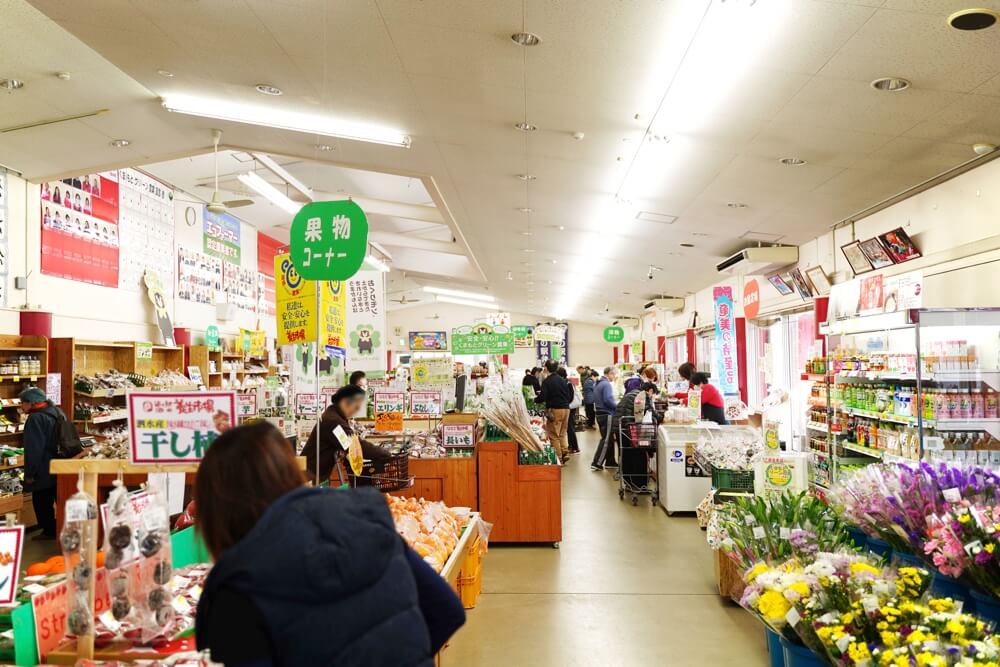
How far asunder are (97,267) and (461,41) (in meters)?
7.02

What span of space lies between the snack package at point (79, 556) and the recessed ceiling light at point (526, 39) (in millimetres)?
3590

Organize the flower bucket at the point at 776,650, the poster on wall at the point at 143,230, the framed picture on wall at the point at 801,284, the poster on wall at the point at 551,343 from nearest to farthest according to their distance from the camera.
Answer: the flower bucket at the point at 776,650 → the framed picture on wall at the point at 801,284 → the poster on wall at the point at 143,230 → the poster on wall at the point at 551,343

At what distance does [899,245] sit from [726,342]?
5.77m

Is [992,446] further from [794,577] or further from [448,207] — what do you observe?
[448,207]

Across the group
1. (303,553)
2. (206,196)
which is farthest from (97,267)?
(303,553)

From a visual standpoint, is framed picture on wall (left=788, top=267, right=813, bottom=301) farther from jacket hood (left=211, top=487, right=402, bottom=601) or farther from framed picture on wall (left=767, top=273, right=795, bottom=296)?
jacket hood (left=211, top=487, right=402, bottom=601)

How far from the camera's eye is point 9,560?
7.82ft

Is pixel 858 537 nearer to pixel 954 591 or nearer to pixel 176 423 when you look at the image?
pixel 954 591

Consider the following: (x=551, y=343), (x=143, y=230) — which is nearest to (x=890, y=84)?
(x=143, y=230)

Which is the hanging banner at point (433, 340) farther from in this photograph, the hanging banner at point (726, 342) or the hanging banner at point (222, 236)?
the hanging banner at point (726, 342)

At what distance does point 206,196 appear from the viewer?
12242 millimetres

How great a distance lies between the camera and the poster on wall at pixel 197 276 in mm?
11672

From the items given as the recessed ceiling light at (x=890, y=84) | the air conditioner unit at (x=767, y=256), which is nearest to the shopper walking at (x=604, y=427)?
the air conditioner unit at (x=767, y=256)

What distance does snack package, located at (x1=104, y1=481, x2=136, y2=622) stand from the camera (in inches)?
88.8
